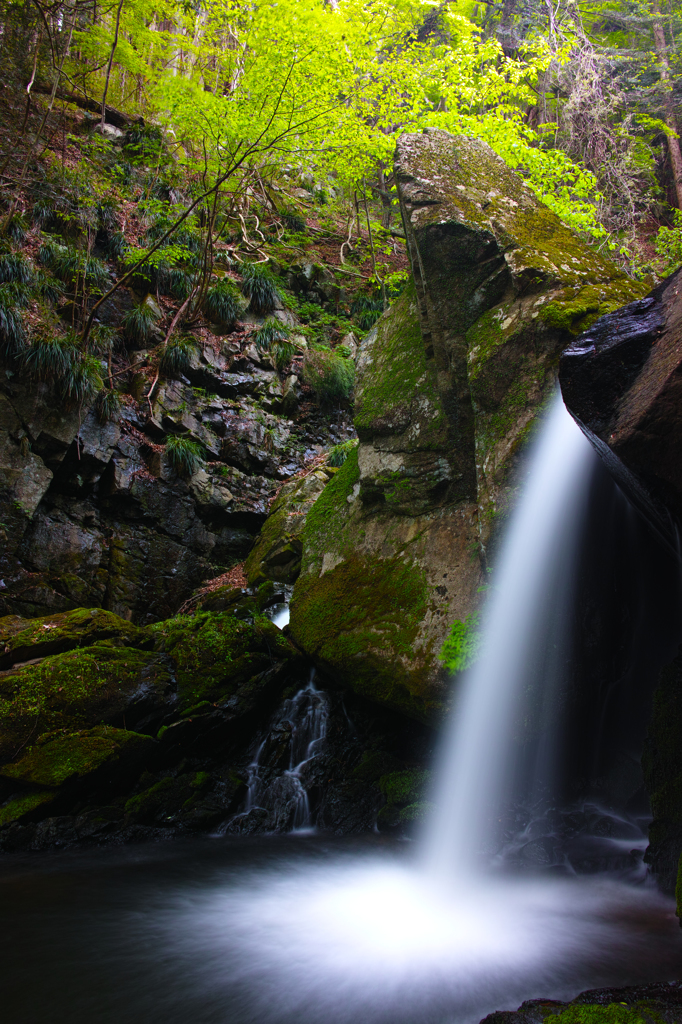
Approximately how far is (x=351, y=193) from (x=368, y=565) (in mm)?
12157

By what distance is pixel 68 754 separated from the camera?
4.59m

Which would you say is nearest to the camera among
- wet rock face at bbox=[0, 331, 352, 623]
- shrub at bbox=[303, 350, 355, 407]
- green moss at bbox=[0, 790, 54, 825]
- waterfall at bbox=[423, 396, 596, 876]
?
waterfall at bbox=[423, 396, 596, 876]

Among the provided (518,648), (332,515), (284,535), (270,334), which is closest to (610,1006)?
(518,648)

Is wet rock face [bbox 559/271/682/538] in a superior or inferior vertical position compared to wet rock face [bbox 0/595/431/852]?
superior

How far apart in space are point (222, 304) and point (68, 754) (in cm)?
922

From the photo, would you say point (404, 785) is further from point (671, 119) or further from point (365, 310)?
point (671, 119)

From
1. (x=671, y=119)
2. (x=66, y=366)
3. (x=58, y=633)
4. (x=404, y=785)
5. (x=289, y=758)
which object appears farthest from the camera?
(x=671, y=119)

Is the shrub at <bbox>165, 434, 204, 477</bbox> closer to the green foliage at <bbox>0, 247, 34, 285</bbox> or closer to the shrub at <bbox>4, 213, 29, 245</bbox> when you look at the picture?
the green foliage at <bbox>0, 247, 34, 285</bbox>

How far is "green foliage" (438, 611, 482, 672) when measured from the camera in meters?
3.91

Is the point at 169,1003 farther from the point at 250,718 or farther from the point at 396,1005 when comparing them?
the point at 250,718

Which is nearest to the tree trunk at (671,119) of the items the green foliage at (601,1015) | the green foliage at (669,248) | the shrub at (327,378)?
the green foliage at (669,248)

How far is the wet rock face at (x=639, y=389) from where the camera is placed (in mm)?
2359

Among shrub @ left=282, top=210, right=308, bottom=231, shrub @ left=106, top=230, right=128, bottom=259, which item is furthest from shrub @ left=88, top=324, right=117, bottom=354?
shrub @ left=282, top=210, right=308, bottom=231

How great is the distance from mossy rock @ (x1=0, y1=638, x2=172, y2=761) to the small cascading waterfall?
1.28 meters
